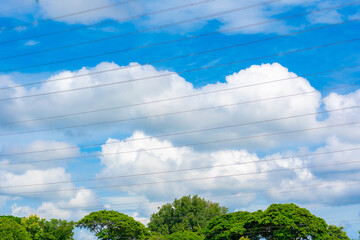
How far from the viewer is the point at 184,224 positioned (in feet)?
303

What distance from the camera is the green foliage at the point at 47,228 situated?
74250 mm

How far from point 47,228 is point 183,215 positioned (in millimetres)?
32104


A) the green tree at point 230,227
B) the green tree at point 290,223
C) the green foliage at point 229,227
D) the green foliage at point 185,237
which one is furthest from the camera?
the green foliage at point 185,237

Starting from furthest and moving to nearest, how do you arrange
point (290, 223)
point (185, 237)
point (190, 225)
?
point (190, 225) → point (185, 237) → point (290, 223)

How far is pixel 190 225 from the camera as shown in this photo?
9294 cm

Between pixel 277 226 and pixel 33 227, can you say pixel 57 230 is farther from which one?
pixel 277 226

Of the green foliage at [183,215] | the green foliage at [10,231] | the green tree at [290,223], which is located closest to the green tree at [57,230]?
the green foliage at [10,231]

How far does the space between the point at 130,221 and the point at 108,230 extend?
157 inches

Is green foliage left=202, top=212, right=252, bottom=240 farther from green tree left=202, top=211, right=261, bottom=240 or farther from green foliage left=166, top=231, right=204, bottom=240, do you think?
green foliage left=166, top=231, right=204, bottom=240

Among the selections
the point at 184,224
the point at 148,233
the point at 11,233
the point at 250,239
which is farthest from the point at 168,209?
the point at 11,233

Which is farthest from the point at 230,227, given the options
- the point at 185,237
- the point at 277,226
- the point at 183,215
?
the point at 183,215

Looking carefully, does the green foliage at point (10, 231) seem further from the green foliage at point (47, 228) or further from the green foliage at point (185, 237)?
the green foliage at point (185, 237)

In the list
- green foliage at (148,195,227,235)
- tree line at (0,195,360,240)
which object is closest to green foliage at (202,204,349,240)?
tree line at (0,195,360,240)

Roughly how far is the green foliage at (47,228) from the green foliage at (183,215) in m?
22.6
